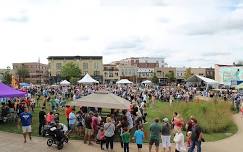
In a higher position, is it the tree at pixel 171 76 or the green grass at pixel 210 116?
the tree at pixel 171 76

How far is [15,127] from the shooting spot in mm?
19172

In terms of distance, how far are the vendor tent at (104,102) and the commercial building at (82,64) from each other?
102552mm

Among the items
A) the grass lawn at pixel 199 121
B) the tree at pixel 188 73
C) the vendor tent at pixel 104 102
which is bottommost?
the grass lawn at pixel 199 121

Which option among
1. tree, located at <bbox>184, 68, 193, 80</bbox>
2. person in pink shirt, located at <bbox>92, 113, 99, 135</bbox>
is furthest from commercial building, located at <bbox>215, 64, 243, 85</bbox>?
person in pink shirt, located at <bbox>92, 113, 99, 135</bbox>

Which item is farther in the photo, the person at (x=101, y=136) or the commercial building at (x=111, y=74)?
the commercial building at (x=111, y=74)

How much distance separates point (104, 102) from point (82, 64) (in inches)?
4116

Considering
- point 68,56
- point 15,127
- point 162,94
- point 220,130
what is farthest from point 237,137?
point 68,56

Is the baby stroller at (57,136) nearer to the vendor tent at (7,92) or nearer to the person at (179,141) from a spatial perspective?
the person at (179,141)

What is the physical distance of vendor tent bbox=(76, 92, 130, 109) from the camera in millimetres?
16706

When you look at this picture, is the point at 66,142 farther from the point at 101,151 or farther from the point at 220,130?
the point at 220,130

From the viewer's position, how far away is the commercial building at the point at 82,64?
120 m

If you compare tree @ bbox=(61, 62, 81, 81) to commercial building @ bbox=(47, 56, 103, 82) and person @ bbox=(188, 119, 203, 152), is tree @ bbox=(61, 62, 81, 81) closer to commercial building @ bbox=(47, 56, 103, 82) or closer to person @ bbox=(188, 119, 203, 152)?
commercial building @ bbox=(47, 56, 103, 82)

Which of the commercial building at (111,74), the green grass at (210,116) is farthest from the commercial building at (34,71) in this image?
the green grass at (210,116)

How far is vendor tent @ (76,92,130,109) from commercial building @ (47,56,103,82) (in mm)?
102552
